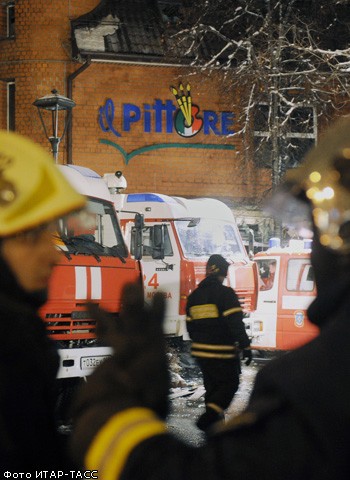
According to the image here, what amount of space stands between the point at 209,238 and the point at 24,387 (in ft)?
52.0

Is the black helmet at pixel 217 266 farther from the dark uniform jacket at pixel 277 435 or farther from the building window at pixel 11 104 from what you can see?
the building window at pixel 11 104

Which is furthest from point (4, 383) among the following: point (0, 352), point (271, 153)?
point (271, 153)

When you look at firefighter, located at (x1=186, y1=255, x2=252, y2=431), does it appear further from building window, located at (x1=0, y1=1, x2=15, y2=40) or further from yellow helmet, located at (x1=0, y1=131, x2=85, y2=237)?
building window, located at (x1=0, y1=1, x2=15, y2=40)

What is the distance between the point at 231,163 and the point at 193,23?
4.01m

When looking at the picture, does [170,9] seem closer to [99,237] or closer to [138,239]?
[138,239]

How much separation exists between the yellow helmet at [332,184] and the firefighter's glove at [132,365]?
0.31m

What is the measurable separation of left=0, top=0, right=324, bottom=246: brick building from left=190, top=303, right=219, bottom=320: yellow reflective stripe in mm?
14906

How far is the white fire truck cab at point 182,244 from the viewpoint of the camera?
1630 cm

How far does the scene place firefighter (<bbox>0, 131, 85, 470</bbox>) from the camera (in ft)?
6.56

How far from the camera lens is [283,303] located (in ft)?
54.2

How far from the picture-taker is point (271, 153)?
925 inches

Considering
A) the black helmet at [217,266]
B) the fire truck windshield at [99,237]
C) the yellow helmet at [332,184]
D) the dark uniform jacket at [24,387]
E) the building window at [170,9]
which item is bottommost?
the dark uniform jacket at [24,387]

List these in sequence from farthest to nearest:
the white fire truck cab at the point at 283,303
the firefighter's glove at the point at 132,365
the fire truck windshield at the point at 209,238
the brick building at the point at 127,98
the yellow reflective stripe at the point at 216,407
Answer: the brick building at the point at 127,98 → the fire truck windshield at the point at 209,238 → the white fire truck cab at the point at 283,303 → the yellow reflective stripe at the point at 216,407 → the firefighter's glove at the point at 132,365

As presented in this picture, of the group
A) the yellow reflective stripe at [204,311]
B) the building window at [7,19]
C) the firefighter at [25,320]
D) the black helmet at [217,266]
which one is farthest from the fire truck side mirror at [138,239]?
the building window at [7,19]
